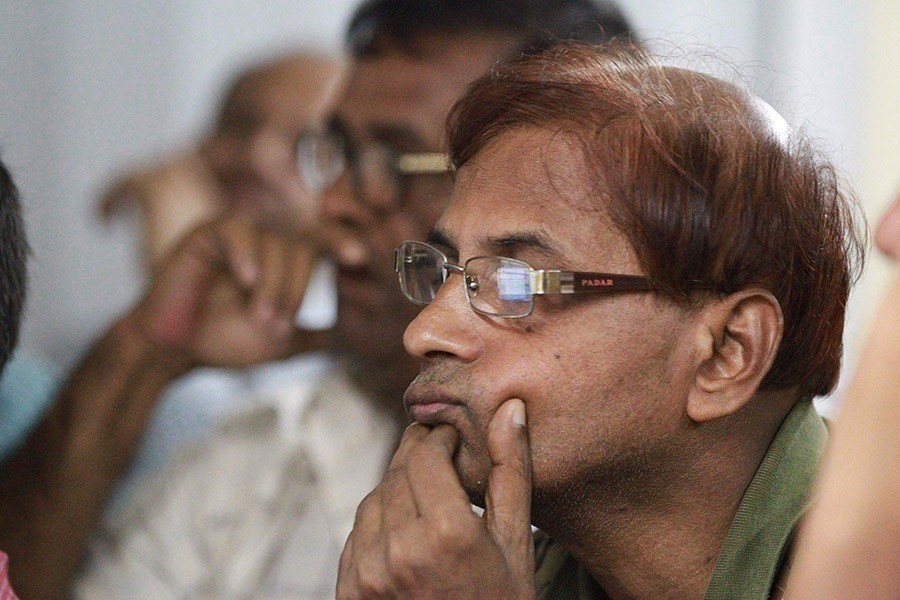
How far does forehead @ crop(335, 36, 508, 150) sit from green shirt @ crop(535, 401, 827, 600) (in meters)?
1.28

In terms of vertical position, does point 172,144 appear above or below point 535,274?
below

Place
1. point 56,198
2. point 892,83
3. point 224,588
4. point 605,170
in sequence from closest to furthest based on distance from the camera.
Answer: point 605,170 < point 224,588 < point 892,83 < point 56,198

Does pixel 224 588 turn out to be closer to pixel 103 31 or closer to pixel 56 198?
pixel 56 198

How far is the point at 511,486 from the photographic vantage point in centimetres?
142

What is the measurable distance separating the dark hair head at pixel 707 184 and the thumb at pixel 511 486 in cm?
25

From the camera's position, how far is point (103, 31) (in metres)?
4.38

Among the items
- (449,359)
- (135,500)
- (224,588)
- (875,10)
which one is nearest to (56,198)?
(135,500)

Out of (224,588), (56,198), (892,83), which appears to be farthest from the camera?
(56,198)

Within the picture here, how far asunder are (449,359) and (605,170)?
309mm

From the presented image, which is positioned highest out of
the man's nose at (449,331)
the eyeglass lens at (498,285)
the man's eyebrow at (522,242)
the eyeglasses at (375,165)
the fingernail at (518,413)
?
the man's eyebrow at (522,242)

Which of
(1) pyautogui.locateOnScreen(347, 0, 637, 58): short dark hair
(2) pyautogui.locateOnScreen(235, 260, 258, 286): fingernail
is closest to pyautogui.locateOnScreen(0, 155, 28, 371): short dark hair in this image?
(2) pyautogui.locateOnScreen(235, 260, 258, 286): fingernail

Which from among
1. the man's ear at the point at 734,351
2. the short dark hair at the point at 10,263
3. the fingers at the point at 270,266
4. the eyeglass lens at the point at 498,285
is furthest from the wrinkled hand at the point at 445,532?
the fingers at the point at 270,266

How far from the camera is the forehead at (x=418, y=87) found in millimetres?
2662

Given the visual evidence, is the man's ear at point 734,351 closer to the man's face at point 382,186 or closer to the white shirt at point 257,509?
the man's face at point 382,186
